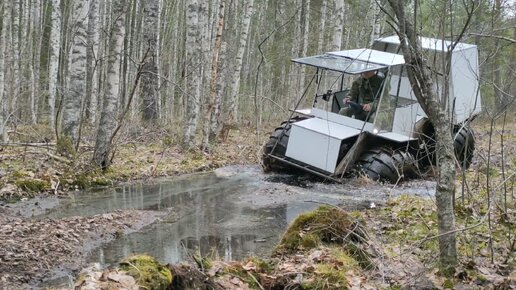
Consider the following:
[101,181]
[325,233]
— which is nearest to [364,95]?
[101,181]

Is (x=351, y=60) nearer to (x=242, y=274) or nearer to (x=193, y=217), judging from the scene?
(x=193, y=217)

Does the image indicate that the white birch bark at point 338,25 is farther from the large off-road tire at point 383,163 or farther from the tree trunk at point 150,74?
the large off-road tire at point 383,163

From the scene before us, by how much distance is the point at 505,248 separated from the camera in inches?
207

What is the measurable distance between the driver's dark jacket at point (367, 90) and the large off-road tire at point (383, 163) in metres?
1.00

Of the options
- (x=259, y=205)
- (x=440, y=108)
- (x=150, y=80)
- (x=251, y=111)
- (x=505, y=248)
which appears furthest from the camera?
(x=251, y=111)

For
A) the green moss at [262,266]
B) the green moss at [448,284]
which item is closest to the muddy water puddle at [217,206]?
the green moss at [262,266]

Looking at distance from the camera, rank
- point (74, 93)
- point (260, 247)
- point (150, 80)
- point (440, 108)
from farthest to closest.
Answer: point (150, 80) < point (74, 93) < point (260, 247) < point (440, 108)

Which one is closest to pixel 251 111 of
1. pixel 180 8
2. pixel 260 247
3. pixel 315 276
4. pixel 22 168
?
pixel 180 8

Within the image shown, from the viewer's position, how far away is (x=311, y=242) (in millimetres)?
5219

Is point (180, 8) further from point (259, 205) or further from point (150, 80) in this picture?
point (259, 205)

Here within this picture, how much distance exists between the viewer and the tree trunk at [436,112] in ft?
13.5

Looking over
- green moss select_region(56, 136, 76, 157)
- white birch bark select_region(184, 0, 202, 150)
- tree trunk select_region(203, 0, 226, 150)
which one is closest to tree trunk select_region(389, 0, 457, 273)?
green moss select_region(56, 136, 76, 157)

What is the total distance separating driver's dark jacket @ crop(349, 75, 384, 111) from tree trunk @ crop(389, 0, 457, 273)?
20.0 feet

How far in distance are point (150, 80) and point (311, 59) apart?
6.57 meters
